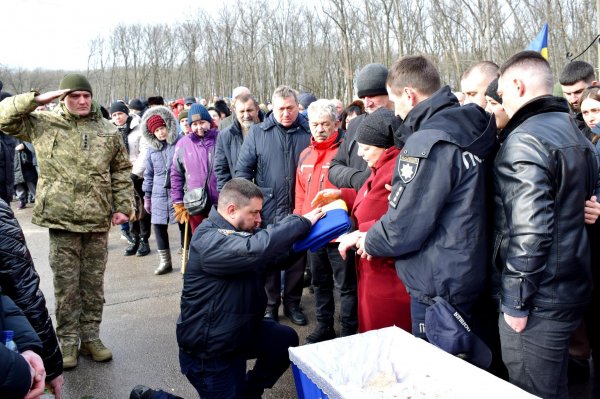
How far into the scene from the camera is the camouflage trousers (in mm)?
3650

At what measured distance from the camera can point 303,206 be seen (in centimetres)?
394

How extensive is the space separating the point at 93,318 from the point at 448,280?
9.27 feet

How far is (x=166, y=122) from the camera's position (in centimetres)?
598

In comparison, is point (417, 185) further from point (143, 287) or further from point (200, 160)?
point (143, 287)

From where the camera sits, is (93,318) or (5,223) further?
(93,318)

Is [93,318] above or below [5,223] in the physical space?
below

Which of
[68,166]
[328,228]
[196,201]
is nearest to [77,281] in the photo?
[68,166]

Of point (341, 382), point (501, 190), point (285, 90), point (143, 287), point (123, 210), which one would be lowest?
point (143, 287)

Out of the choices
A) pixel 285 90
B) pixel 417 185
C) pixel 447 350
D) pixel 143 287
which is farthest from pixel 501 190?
pixel 143 287

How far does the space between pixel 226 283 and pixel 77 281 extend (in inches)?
63.3

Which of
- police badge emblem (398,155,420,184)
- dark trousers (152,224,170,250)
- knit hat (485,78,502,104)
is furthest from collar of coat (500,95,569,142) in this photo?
dark trousers (152,224,170,250)

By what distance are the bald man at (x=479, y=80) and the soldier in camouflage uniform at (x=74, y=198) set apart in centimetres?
266

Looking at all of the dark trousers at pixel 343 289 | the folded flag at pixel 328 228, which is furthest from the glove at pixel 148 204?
the folded flag at pixel 328 228

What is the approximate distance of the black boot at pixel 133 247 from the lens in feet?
23.1
